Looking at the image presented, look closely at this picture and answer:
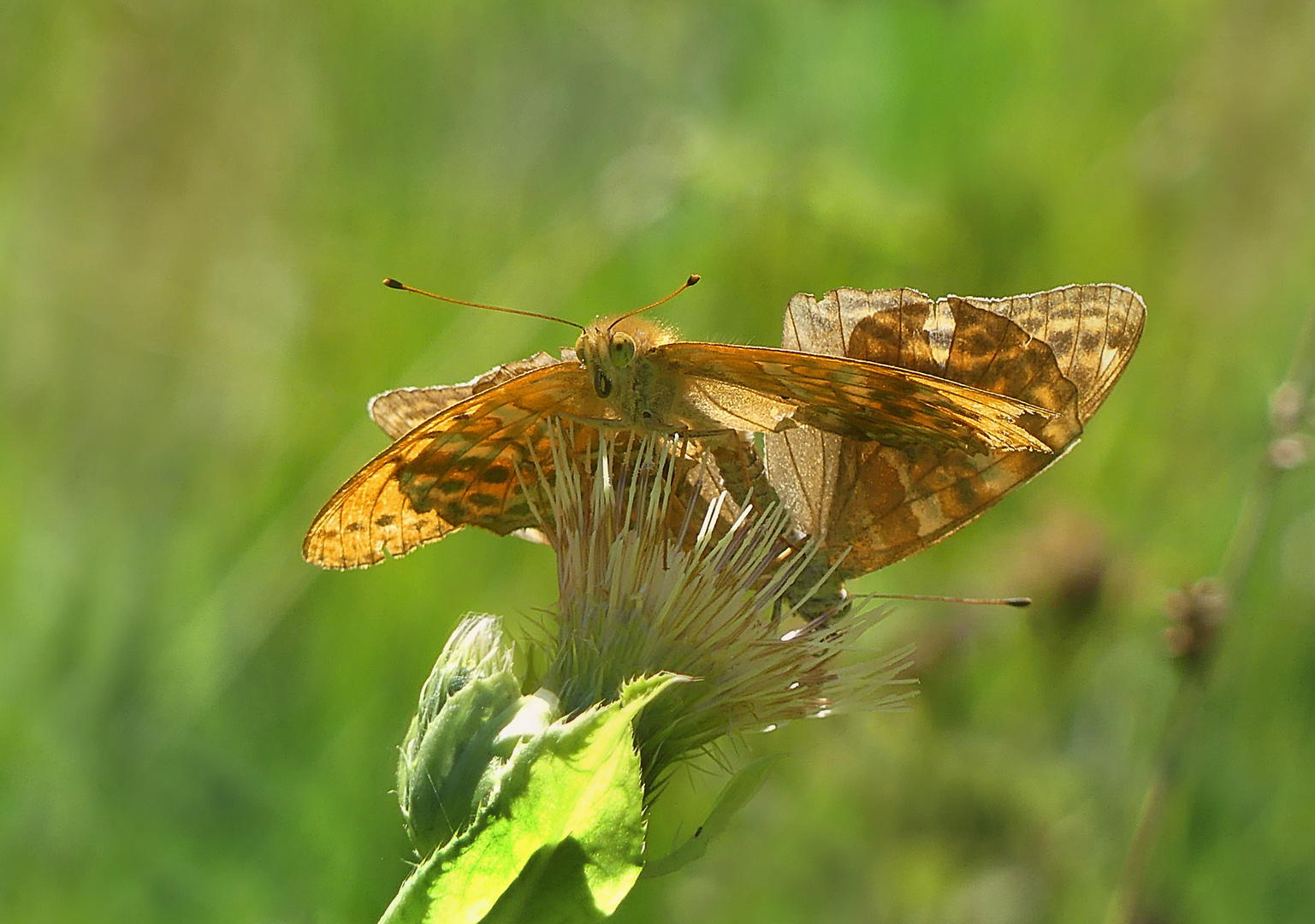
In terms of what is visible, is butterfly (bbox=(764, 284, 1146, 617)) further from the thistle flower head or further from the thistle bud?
the thistle bud

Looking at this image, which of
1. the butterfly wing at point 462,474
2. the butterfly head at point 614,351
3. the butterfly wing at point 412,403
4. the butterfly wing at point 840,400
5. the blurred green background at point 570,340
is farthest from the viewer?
the blurred green background at point 570,340

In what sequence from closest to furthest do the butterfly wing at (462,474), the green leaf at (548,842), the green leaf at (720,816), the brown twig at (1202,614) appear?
the green leaf at (548,842) < the green leaf at (720,816) < the butterfly wing at (462,474) < the brown twig at (1202,614)

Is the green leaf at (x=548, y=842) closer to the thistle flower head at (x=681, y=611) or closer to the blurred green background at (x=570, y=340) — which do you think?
the thistle flower head at (x=681, y=611)

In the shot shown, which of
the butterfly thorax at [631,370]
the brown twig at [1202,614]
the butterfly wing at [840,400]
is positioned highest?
the butterfly thorax at [631,370]

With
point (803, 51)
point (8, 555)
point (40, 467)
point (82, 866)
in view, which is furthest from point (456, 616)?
point (803, 51)

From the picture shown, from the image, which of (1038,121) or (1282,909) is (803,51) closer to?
(1038,121)

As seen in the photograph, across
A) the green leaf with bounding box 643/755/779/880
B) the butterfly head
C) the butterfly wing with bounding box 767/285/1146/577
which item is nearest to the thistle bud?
the green leaf with bounding box 643/755/779/880

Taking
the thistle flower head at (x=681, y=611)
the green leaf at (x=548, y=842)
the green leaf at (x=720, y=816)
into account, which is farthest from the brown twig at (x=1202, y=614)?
the green leaf at (x=548, y=842)
